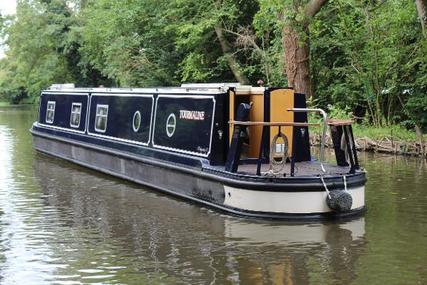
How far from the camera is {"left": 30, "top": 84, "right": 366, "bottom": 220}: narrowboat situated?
7867 mm

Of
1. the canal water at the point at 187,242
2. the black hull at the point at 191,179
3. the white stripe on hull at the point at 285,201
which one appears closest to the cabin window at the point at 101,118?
the black hull at the point at 191,179

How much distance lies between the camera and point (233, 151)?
8352 mm

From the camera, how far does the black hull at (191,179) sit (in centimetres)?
781

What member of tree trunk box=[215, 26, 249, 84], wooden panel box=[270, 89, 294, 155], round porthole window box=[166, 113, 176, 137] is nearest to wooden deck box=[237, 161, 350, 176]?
wooden panel box=[270, 89, 294, 155]

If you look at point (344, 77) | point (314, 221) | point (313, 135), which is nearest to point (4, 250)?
point (314, 221)

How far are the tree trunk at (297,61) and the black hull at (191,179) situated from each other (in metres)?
7.02

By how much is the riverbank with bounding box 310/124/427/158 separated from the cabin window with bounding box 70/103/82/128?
244 inches

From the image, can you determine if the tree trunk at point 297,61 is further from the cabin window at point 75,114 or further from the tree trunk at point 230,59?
the cabin window at point 75,114

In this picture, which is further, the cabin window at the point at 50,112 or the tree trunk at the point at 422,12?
the cabin window at the point at 50,112

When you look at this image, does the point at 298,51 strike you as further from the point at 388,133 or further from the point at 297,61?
the point at 388,133

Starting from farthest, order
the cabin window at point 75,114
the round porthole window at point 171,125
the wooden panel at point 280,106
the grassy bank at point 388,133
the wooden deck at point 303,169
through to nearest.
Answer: the grassy bank at point 388,133 < the cabin window at point 75,114 < the round porthole window at point 171,125 < the wooden panel at point 280,106 < the wooden deck at point 303,169

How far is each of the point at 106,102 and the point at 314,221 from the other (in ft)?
20.8

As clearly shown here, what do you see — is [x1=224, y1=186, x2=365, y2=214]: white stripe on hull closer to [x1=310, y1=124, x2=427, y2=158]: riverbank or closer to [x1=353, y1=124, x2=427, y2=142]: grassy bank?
[x1=310, y1=124, x2=427, y2=158]: riverbank

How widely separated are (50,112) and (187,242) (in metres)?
9.75
